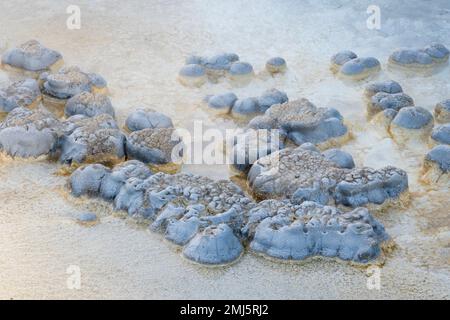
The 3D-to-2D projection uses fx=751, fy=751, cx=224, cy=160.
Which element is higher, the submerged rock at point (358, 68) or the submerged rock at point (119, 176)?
the submerged rock at point (119, 176)

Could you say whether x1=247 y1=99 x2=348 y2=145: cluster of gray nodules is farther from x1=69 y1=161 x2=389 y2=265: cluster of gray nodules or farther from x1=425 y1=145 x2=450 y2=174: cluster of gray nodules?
x1=69 y1=161 x2=389 y2=265: cluster of gray nodules

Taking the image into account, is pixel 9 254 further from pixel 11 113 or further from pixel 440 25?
pixel 440 25

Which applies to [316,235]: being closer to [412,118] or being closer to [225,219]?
[225,219]

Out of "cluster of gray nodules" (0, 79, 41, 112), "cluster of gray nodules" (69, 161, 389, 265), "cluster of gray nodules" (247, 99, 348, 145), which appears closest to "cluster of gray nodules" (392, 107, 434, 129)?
"cluster of gray nodules" (247, 99, 348, 145)

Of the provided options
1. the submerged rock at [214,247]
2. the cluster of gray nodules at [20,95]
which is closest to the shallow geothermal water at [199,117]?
the submerged rock at [214,247]

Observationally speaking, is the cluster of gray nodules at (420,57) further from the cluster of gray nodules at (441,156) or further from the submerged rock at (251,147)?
the submerged rock at (251,147)
